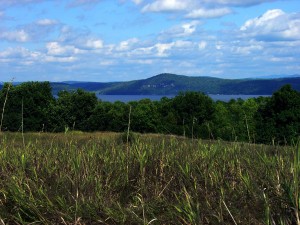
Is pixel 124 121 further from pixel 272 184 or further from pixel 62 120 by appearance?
pixel 272 184

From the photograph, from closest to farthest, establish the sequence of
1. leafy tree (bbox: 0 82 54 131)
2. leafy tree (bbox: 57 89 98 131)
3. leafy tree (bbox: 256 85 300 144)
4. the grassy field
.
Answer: the grassy field
leafy tree (bbox: 256 85 300 144)
leafy tree (bbox: 0 82 54 131)
leafy tree (bbox: 57 89 98 131)

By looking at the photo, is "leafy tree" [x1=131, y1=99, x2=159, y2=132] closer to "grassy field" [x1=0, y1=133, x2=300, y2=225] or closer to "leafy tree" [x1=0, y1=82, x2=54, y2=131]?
"leafy tree" [x1=0, y1=82, x2=54, y2=131]

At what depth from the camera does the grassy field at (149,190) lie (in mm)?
3582

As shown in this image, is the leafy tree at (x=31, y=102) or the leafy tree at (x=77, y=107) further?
the leafy tree at (x=77, y=107)

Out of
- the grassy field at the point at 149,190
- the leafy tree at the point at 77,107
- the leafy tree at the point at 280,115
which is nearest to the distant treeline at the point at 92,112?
the leafy tree at the point at 77,107

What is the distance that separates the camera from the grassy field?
358 centimetres

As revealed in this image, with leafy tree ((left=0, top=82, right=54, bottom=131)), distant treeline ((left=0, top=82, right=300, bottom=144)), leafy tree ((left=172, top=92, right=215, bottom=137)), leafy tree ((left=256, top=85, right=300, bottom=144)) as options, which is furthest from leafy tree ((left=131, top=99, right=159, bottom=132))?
leafy tree ((left=256, top=85, right=300, bottom=144))

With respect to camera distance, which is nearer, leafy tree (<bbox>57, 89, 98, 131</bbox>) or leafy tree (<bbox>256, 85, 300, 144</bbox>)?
leafy tree (<bbox>256, 85, 300, 144</bbox>)

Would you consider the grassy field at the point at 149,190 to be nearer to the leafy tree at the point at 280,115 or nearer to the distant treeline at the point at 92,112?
the leafy tree at the point at 280,115

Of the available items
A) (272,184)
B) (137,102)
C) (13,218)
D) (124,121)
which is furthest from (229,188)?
(137,102)

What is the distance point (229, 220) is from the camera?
350 cm

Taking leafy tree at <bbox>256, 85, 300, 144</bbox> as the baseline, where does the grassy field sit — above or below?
above

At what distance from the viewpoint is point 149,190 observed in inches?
194

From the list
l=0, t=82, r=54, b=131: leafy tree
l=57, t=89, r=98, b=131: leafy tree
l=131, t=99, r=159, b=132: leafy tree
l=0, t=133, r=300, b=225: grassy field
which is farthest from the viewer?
l=131, t=99, r=159, b=132: leafy tree
